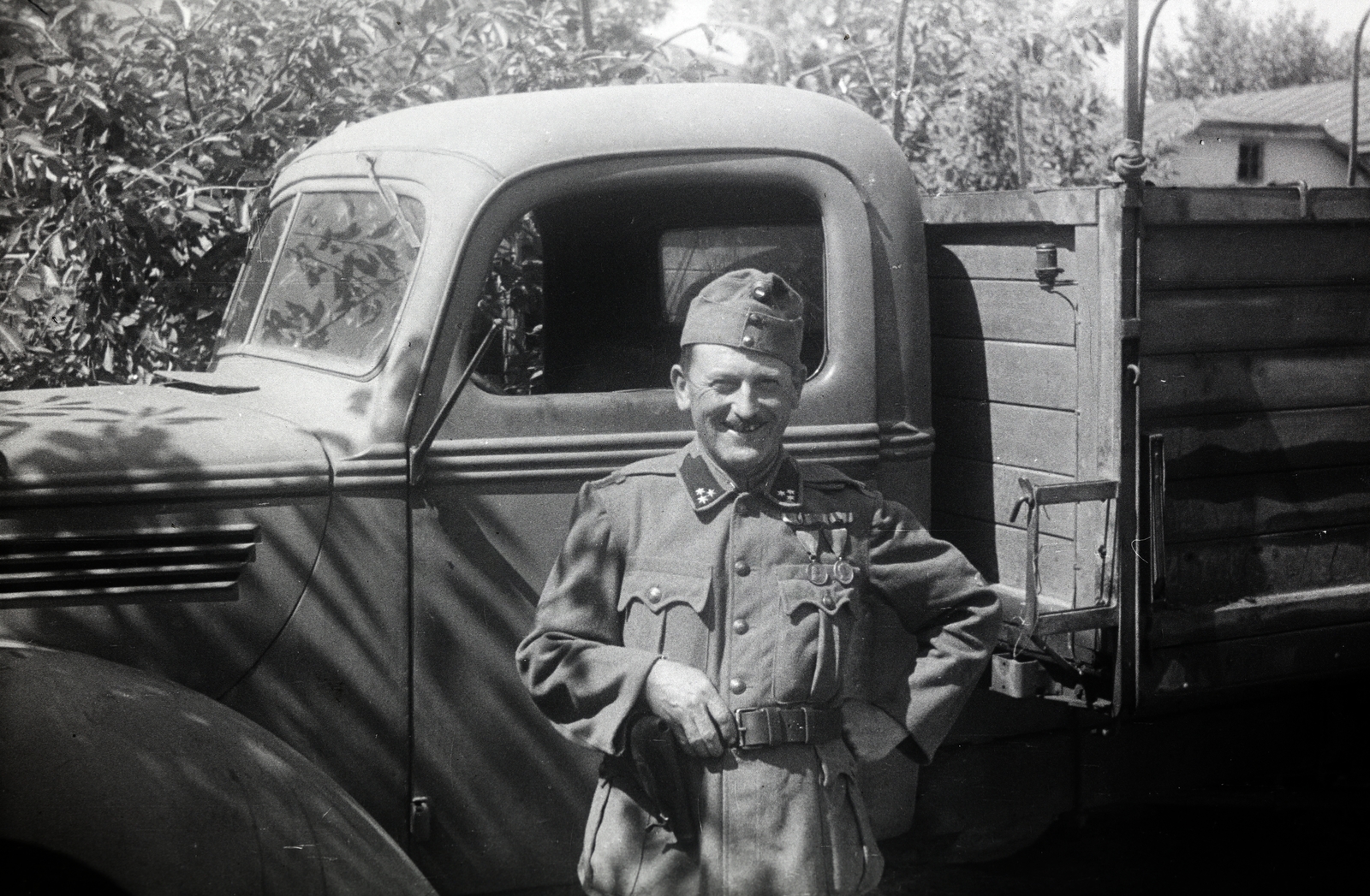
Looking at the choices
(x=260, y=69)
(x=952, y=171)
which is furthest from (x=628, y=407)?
(x=952, y=171)

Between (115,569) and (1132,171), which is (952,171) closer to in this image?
(1132,171)

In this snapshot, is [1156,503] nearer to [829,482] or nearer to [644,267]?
[829,482]

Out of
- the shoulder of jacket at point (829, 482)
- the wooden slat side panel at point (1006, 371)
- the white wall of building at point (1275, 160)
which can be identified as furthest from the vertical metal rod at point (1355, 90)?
the white wall of building at point (1275, 160)

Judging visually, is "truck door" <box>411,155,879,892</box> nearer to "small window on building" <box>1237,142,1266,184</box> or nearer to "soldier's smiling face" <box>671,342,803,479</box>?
"soldier's smiling face" <box>671,342,803,479</box>

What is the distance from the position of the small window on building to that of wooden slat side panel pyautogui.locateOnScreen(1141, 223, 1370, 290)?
16525mm

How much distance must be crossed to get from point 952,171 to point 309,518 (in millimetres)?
5945

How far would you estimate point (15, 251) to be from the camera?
452cm

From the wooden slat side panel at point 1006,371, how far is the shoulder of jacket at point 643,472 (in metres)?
1.01

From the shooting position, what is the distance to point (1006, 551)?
3039 mm

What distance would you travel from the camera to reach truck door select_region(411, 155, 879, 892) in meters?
2.60

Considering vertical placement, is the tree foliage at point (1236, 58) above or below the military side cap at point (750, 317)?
above

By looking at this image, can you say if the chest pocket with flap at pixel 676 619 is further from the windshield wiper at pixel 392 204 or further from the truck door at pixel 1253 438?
the truck door at pixel 1253 438

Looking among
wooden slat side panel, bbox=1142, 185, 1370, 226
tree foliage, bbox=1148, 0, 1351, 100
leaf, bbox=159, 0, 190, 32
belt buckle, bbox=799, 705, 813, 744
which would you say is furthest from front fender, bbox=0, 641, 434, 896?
tree foliage, bbox=1148, 0, 1351, 100

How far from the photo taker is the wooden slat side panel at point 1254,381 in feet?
9.60
